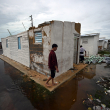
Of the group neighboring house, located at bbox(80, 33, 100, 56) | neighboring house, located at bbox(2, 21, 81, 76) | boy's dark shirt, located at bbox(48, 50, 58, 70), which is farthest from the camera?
neighboring house, located at bbox(80, 33, 100, 56)

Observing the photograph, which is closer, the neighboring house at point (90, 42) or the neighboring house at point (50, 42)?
the neighboring house at point (50, 42)

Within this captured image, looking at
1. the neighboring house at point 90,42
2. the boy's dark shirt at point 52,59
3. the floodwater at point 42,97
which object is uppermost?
the neighboring house at point 90,42

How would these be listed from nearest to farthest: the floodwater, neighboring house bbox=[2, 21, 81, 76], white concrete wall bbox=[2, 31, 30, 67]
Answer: the floodwater
neighboring house bbox=[2, 21, 81, 76]
white concrete wall bbox=[2, 31, 30, 67]

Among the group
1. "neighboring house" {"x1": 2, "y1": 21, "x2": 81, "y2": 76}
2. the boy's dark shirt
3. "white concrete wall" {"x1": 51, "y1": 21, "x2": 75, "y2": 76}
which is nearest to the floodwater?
the boy's dark shirt

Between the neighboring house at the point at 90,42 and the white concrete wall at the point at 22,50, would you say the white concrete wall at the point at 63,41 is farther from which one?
the neighboring house at the point at 90,42

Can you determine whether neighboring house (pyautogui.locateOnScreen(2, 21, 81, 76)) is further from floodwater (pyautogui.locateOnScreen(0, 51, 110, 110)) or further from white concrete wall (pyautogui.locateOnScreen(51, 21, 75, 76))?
floodwater (pyautogui.locateOnScreen(0, 51, 110, 110))

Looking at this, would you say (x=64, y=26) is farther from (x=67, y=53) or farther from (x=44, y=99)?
(x=44, y=99)

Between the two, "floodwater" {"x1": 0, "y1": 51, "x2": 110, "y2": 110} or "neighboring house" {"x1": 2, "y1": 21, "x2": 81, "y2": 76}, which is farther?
"neighboring house" {"x1": 2, "y1": 21, "x2": 81, "y2": 76}

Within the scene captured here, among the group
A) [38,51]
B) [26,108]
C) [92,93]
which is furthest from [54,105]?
[38,51]

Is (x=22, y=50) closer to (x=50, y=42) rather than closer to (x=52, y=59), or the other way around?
(x=50, y=42)

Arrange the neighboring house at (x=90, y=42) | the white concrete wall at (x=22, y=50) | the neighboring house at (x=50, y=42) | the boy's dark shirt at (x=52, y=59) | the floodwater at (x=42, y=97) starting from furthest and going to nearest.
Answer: the neighboring house at (x=90, y=42) → the white concrete wall at (x=22, y=50) → the neighboring house at (x=50, y=42) → the boy's dark shirt at (x=52, y=59) → the floodwater at (x=42, y=97)

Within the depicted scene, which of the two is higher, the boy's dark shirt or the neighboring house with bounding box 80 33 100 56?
the neighboring house with bounding box 80 33 100 56

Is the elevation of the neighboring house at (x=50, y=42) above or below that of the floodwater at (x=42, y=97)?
above

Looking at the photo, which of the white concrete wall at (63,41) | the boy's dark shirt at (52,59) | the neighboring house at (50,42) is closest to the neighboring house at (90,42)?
the neighboring house at (50,42)
